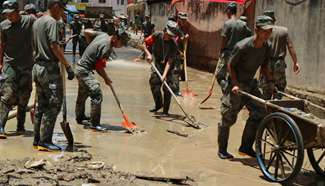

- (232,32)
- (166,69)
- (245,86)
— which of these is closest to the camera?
(245,86)

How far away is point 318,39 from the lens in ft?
31.9

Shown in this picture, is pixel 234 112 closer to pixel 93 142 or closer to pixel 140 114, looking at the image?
pixel 93 142

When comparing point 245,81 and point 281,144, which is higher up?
point 245,81

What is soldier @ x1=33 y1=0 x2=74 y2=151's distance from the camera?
6.93 meters

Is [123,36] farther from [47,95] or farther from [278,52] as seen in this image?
[278,52]

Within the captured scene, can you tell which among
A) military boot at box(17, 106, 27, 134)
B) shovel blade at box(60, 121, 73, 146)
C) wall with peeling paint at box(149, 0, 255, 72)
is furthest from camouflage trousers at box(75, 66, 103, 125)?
wall with peeling paint at box(149, 0, 255, 72)

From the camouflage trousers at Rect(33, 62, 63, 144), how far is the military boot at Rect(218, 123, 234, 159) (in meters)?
2.12

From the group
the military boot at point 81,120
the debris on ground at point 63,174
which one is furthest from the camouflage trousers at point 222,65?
the debris on ground at point 63,174

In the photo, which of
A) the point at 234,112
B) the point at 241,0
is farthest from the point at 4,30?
the point at 241,0

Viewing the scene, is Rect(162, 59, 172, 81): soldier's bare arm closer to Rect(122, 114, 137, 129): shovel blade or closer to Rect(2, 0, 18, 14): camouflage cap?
Rect(122, 114, 137, 129): shovel blade

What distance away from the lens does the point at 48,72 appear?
7.06 m

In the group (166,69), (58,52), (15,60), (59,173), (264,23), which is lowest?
(59,173)

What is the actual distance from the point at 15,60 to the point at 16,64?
6 cm

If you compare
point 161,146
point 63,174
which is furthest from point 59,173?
point 161,146
